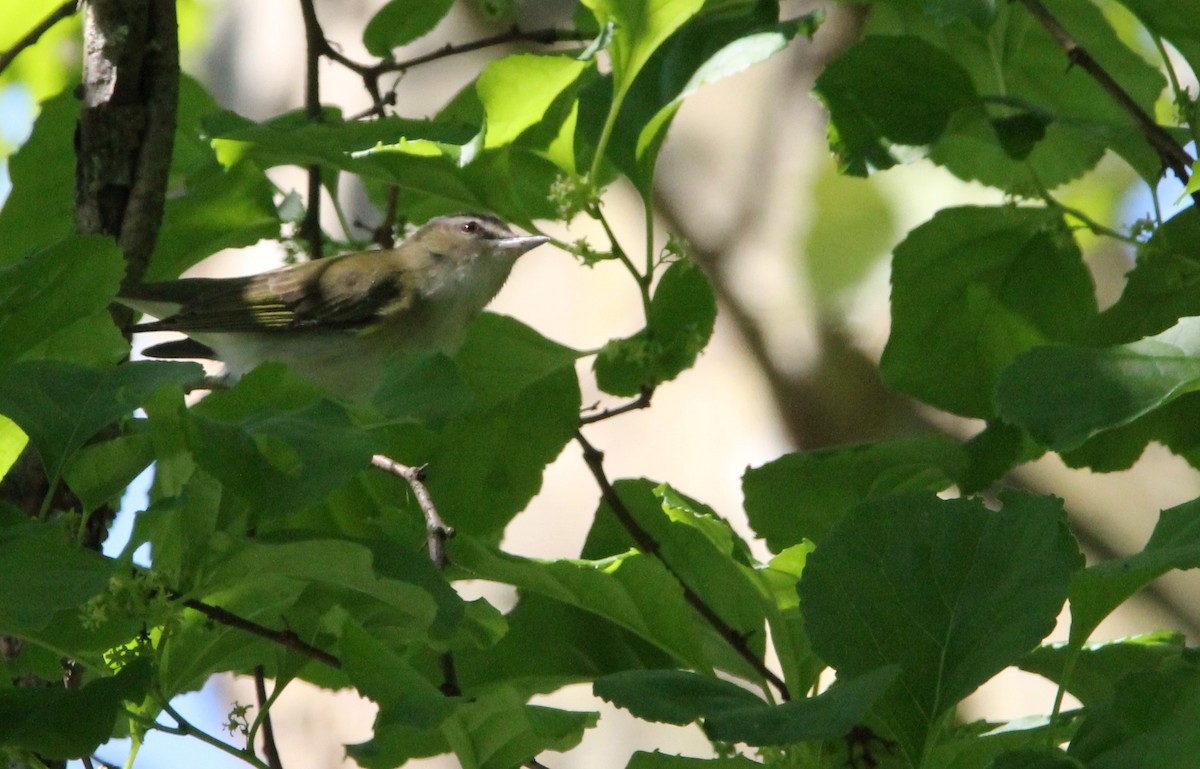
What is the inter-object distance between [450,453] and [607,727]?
2.47 metres

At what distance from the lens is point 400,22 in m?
2.33

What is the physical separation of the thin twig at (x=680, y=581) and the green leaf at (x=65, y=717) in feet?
1.92

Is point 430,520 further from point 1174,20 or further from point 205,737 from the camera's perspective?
point 1174,20

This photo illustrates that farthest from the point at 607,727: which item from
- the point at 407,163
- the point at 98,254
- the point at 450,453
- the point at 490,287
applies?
the point at 98,254

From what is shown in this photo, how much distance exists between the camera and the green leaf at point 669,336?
1960mm

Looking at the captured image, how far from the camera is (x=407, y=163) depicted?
1.85 meters

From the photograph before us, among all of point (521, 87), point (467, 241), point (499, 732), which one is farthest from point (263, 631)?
point (467, 241)

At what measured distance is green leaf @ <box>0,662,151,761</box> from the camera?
1151 millimetres

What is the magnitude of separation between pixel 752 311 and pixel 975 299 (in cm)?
271

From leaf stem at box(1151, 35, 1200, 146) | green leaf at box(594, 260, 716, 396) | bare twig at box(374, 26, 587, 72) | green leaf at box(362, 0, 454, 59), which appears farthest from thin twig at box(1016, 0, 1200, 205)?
green leaf at box(362, 0, 454, 59)

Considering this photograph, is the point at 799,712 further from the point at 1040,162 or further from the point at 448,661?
the point at 1040,162

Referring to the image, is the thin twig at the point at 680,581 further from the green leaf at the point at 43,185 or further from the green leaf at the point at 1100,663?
the green leaf at the point at 43,185

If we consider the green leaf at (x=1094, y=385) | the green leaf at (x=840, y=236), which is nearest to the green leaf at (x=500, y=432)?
the green leaf at (x=1094, y=385)

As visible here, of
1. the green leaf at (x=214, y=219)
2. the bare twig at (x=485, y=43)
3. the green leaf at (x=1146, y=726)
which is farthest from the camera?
the bare twig at (x=485, y=43)
